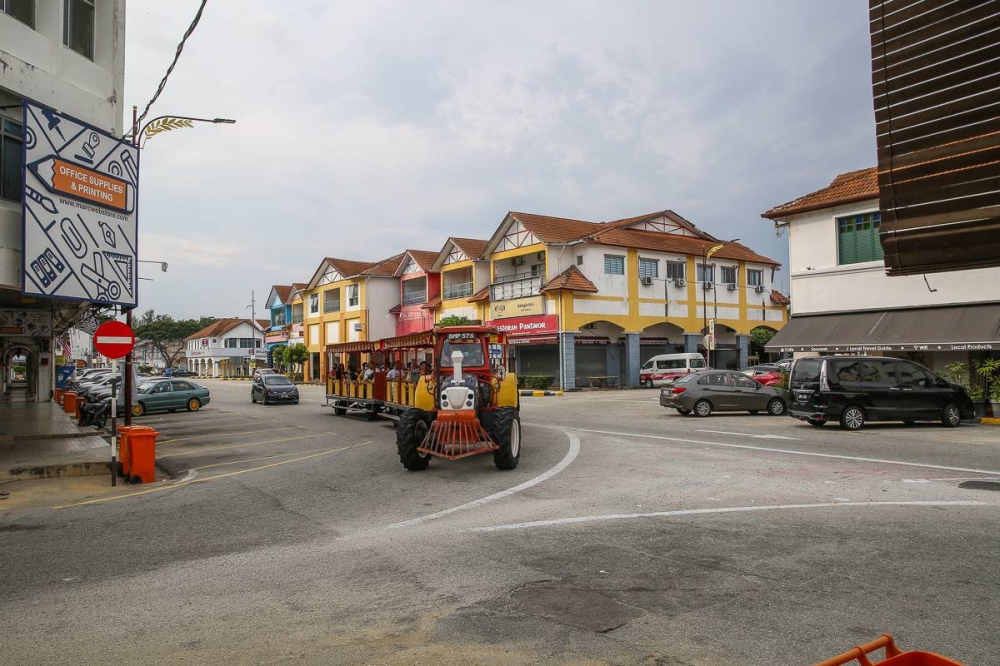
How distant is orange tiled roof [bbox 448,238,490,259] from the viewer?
47.3 metres

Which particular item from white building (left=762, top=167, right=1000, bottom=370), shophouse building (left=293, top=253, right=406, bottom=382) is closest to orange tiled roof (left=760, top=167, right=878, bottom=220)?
white building (left=762, top=167, right=1000, bottom=370)

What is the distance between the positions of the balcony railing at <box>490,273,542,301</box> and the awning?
60.1ft

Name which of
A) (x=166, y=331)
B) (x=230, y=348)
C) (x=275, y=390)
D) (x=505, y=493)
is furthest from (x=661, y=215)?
(x=166, y=331)

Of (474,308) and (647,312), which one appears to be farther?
(474,308)

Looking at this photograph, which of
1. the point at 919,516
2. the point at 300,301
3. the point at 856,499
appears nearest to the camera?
the point at 919,516

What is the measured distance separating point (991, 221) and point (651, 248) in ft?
138

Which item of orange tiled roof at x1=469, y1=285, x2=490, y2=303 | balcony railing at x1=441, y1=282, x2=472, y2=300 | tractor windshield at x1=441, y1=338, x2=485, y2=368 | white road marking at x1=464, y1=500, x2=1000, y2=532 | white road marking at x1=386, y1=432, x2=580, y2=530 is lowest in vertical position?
white road marking at x1=386, y1=432, x2=580, y2=530

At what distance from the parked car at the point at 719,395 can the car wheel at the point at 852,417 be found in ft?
16.5

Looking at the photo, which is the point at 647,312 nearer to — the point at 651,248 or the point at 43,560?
the point at 651,248

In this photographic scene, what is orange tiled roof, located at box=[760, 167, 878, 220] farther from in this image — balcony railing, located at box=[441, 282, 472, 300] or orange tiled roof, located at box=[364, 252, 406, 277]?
orange tiled roof, located at box=[364, 252, 406, 277]

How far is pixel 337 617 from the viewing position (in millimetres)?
5027

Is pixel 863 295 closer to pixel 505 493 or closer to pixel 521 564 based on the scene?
pixel 505 493

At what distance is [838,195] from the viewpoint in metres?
24.4

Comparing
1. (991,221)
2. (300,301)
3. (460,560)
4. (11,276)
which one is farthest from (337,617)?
(300,301)
